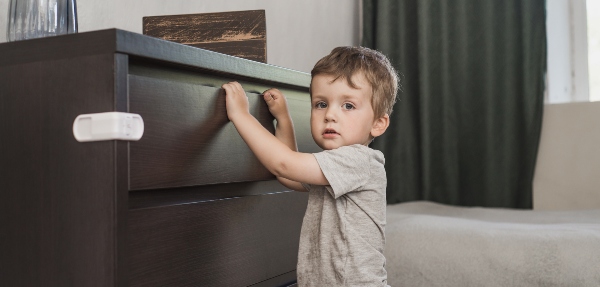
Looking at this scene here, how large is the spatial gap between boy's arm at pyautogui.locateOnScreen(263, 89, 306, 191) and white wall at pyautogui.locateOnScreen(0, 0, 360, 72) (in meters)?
0.60

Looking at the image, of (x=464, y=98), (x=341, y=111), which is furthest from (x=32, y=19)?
(x=464, y=98)

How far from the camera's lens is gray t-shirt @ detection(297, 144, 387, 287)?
3.65ft

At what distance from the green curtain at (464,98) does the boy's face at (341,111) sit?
176 centimetres

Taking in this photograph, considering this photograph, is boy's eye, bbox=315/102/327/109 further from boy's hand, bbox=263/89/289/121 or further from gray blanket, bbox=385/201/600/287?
gray blanket, bbox=385/201/600/287

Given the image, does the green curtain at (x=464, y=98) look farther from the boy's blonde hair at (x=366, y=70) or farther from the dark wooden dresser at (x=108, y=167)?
the dark wooden dresser at (x=108, y=167)

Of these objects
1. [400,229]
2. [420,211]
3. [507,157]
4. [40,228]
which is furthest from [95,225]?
[507,157]

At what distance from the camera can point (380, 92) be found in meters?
1.21

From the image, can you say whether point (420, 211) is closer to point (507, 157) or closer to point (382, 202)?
point (507, 157)

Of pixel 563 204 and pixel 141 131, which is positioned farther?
pixel 563 204

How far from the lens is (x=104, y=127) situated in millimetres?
842

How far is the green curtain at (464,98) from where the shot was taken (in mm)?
2732

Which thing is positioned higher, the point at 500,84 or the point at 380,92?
the point at 500,84

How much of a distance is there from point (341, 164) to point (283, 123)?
9.7 inches

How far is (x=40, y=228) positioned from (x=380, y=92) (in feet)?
2.16
